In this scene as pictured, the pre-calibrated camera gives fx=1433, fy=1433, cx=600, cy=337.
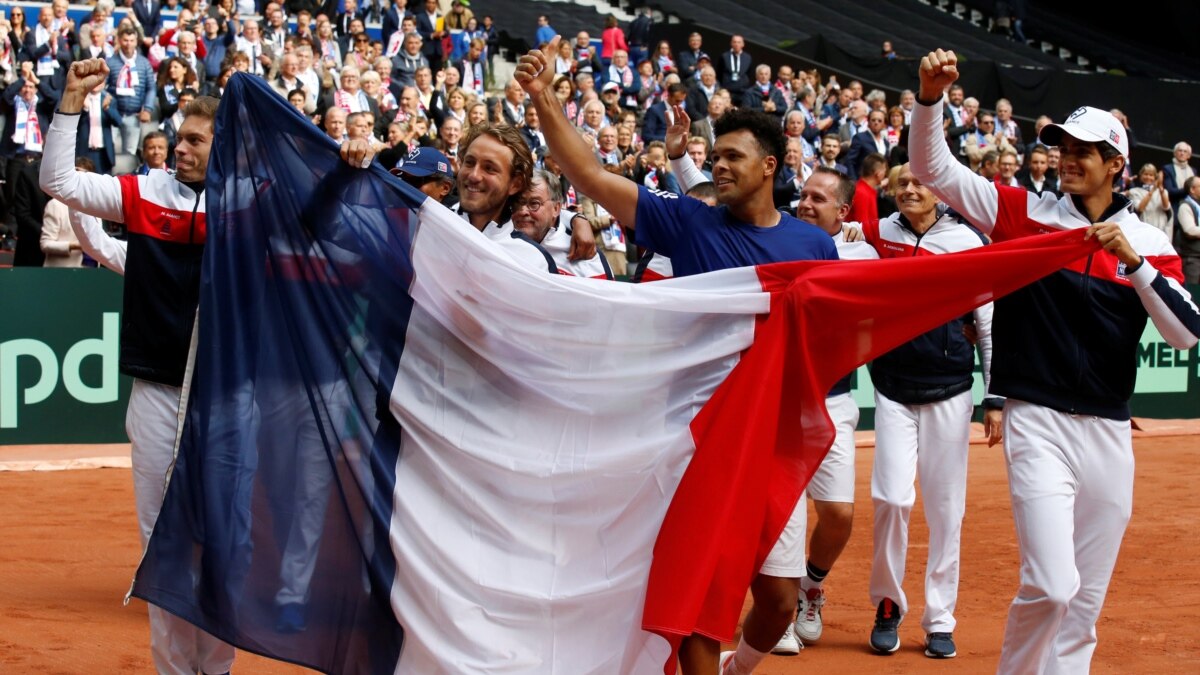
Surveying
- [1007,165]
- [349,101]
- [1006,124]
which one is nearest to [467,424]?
[349,101]

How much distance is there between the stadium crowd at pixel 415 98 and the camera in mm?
16016

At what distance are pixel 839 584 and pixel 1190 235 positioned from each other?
545 inches

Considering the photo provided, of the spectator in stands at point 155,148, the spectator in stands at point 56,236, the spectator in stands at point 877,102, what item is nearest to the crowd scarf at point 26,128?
the spectator in stands at point 56,236

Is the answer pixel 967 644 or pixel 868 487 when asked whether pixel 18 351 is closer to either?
pixel 868 487

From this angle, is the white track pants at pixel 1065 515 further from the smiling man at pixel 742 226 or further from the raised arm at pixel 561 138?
the raised arm at pixel 561 138

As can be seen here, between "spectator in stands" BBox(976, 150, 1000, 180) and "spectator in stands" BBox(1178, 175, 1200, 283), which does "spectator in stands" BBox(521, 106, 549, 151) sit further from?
"spectator in stands" BBox(1178, 175, 1200, 283)

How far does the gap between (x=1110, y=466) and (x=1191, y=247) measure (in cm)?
1660

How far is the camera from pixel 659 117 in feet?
65.6

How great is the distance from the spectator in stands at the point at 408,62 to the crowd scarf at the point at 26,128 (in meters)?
4.75

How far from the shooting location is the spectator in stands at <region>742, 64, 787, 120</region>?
22.5 metres

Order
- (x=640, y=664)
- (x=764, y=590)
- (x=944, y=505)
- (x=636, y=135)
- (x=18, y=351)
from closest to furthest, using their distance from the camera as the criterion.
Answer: (x=640, y=664) < (x=764, y=590) < (x=944, y=505) < (x=18, y=351) < (x=636, y=135)

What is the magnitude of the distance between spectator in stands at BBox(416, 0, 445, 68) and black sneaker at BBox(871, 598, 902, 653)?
1476cm

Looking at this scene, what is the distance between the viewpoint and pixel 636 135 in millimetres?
20266

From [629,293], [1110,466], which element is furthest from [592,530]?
[1110,466]
